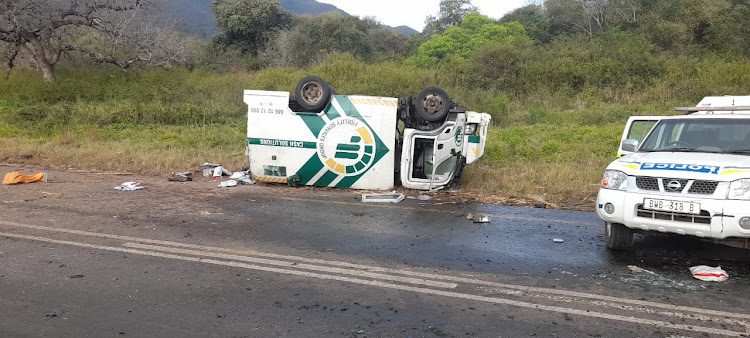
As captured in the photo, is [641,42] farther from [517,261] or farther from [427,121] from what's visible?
[517,261]

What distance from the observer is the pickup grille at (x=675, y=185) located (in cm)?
573

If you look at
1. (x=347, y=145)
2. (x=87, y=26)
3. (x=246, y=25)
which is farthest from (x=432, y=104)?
(x=246, y=25)

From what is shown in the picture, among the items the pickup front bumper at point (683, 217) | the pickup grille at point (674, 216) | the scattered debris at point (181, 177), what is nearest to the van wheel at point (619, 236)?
the pickup front bumper at point (683, 217)

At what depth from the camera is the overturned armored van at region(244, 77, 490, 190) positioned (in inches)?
408

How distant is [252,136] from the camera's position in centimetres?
1076

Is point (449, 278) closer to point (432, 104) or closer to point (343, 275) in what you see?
point (343, 275)

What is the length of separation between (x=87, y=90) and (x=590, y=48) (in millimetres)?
25355

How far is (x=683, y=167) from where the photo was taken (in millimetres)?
5949

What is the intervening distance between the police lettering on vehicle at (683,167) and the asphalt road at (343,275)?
97 cm

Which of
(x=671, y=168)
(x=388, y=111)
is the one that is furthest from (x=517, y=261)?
(x=388, y=111)

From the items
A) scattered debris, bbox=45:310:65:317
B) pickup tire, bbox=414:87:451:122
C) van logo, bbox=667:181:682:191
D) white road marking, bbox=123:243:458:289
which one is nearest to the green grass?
pickup tire, bbox=414:87:451:122

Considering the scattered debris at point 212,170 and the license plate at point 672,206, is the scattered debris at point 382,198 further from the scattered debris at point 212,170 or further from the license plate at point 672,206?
the license plate at point 672,206

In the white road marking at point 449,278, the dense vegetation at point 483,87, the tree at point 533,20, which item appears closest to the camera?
the white road marking at point 449,278

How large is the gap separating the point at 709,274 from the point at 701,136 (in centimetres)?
212
